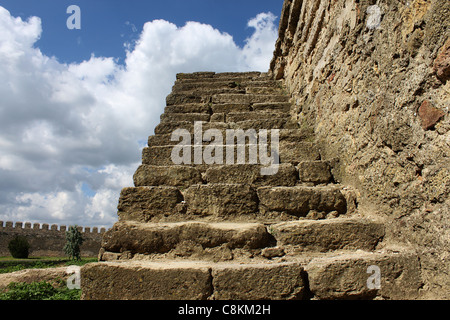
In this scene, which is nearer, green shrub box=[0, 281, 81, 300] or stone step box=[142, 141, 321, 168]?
A: green shrub box=[0, 281, 81, 300]

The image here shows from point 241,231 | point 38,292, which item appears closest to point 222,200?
point 241,231

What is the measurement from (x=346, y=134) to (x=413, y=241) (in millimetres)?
1035

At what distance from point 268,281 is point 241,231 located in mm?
423

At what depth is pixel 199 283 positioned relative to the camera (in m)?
1.59

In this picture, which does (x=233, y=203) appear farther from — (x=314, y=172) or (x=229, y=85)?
(x=229, y=85)

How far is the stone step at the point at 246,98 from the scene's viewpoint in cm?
423

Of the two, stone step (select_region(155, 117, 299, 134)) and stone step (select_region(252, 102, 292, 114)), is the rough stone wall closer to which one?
stone step (select_region(155, 117, 299, 134))

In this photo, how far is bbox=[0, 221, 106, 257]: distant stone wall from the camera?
23.6m

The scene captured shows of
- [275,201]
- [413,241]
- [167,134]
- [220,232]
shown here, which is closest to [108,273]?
[220,232]

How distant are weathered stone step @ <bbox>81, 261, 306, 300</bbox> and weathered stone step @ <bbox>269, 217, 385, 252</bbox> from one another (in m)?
0.32

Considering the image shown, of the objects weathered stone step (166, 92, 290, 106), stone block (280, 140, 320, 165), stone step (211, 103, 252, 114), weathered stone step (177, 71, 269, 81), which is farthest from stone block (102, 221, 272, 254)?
weathered stone step (177, 71, 269, 81)

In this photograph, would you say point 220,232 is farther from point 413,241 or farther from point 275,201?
point 413,241

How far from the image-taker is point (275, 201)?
2.22 m
